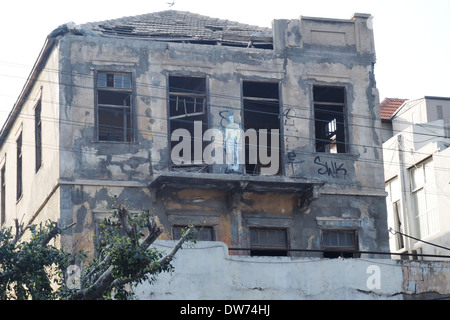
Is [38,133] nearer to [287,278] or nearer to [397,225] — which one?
[287,278]

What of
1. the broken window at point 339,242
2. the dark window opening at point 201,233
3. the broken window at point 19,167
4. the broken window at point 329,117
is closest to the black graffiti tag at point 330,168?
the broken window at point 329,117

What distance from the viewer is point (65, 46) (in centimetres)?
2720

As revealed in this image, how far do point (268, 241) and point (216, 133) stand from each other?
10.0 feet

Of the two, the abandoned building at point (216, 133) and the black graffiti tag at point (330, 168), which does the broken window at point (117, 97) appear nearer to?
the abandoned building at point (216, 133)

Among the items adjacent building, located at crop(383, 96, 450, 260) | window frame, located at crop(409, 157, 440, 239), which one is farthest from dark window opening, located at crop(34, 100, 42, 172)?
window frame, located at crop(409, 157, 440, 239)

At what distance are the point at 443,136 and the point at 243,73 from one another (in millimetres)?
9328

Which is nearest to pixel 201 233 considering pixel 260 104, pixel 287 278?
pixel 287 278

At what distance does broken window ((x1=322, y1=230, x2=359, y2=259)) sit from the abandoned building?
0.12 feet

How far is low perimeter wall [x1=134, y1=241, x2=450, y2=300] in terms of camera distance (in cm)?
2362

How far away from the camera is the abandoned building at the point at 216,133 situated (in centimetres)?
2662

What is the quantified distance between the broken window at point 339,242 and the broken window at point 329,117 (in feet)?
7.66

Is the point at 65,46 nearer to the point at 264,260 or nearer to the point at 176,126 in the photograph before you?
the point at 176,126
